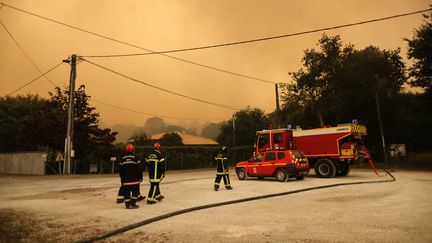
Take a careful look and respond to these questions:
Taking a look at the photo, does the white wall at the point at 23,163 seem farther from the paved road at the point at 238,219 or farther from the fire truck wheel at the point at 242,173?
the fire truck wheel at the point at 242,173

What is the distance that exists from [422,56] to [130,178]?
85.8 ft

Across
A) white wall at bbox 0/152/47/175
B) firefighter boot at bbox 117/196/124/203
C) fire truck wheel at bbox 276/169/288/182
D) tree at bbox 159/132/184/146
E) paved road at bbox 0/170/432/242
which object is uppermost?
tree at bbox 159/132/184/146

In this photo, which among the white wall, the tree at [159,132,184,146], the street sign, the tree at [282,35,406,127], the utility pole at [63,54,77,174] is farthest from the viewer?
the tree at [159,132,184,146]

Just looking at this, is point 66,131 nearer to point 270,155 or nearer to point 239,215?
point 270,155

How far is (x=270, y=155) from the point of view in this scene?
17656 millimetres

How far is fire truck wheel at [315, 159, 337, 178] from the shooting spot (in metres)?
19.4

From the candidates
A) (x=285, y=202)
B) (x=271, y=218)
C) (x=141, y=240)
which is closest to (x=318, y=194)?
(x=285, y=202)

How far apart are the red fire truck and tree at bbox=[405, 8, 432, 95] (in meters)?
10.9

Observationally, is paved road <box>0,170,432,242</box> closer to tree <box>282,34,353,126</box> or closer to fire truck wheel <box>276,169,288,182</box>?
fire truck wheel <box>276,169,288,182</box>

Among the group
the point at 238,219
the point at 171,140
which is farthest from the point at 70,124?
the point at 171,140

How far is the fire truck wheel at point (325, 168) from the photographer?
63.7 ft

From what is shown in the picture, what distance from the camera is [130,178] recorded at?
9539 millimetres

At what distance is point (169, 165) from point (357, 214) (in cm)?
2754

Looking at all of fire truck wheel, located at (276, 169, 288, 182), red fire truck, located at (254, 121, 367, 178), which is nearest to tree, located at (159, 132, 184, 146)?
red fire truck, located at (254, 121, 367, 178)
